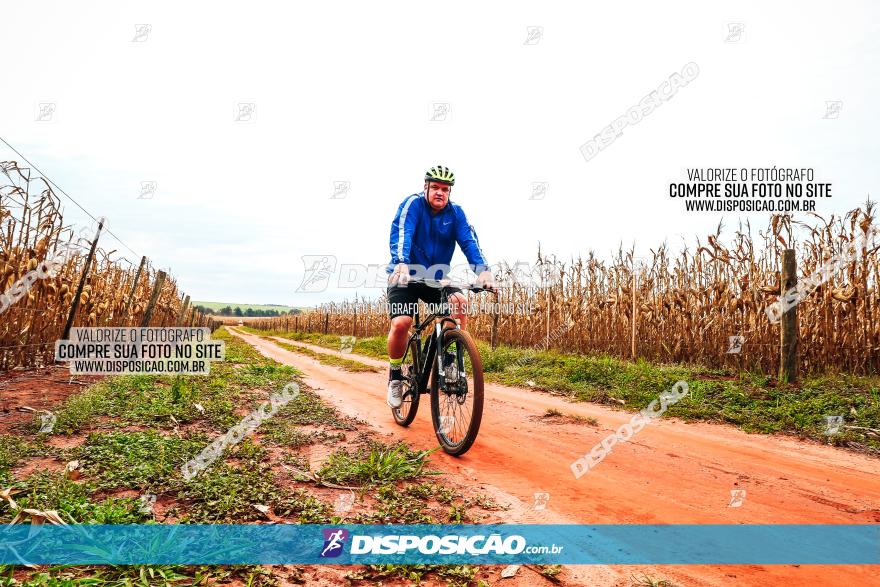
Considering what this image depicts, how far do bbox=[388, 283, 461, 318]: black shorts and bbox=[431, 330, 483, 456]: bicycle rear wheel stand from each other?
1.91 feet

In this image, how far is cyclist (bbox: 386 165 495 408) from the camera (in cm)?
472

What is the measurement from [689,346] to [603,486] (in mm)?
8443

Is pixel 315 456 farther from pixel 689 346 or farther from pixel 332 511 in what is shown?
pixel 689 346

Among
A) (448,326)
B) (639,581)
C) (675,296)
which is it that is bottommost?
(639,581)

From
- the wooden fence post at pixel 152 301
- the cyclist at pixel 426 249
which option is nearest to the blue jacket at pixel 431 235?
the cyclist at pixel 426 249

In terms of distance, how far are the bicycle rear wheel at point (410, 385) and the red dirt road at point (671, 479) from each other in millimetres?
181

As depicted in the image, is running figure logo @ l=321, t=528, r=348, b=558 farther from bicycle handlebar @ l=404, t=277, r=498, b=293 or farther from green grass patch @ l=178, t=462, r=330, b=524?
bicycle handlebar @ l=404, t=277, r=498, b=293

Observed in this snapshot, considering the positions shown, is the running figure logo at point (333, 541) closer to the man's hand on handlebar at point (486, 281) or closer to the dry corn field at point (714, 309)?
the man's hand on handlebar at point (486, 281)

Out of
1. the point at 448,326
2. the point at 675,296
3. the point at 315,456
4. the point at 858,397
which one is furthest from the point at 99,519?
the point at 675,296

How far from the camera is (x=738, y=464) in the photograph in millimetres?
4195

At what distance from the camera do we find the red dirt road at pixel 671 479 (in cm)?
236

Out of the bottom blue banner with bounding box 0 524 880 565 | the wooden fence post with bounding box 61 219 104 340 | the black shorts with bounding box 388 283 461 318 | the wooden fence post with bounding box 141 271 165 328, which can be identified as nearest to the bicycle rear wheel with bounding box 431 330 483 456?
the black shorts with bounding box 388 283 461 318

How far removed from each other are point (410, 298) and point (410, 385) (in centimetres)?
94

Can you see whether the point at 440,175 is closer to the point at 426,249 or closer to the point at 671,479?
the point at 426,249
